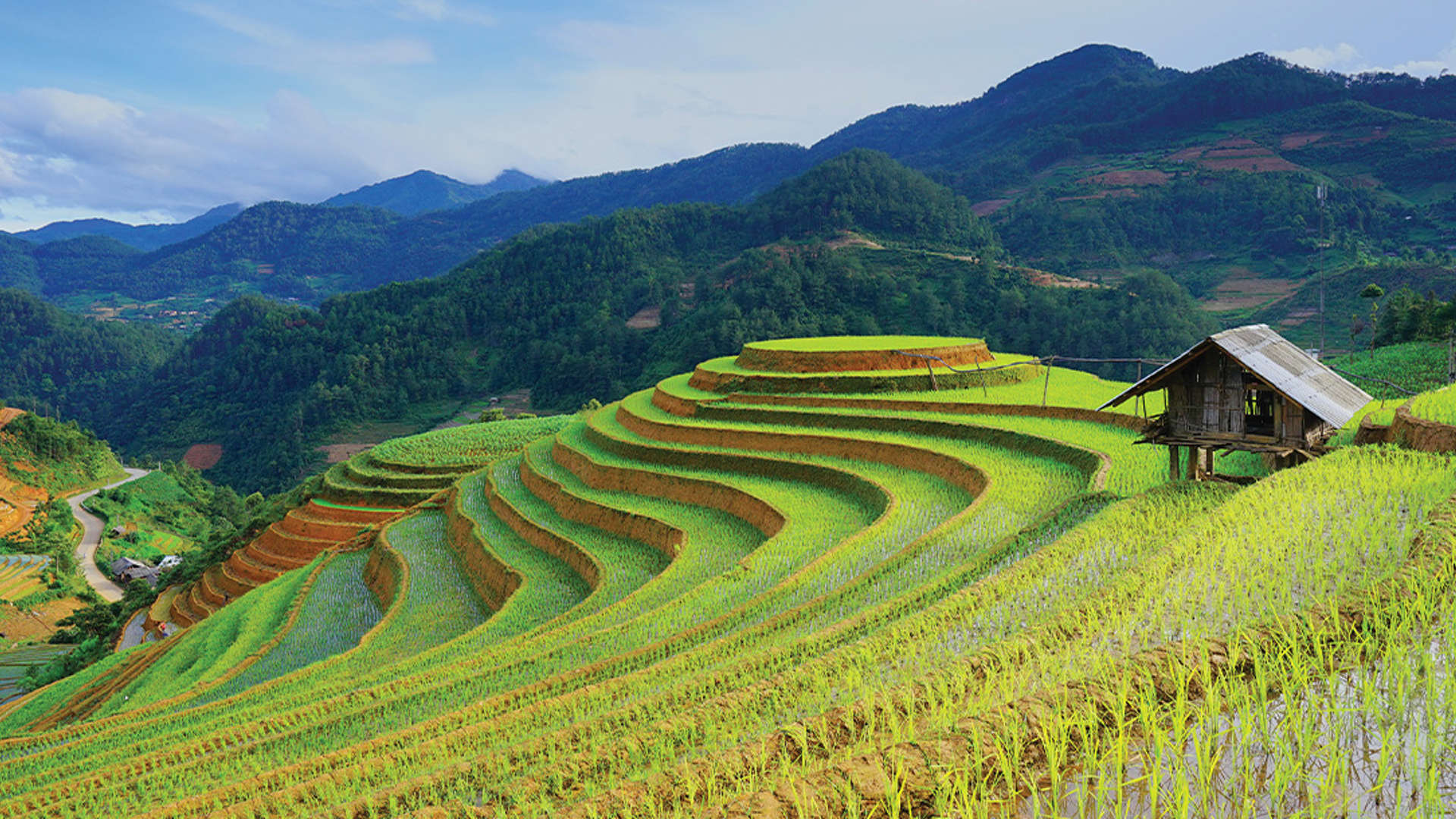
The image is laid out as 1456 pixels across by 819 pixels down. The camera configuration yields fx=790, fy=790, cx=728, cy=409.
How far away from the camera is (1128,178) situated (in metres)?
89.2

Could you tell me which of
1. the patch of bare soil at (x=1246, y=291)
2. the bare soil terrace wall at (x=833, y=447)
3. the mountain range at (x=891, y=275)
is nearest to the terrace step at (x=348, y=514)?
the bare soil terrace wall at (x=833, y=447)

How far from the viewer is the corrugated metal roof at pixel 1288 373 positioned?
966 cm

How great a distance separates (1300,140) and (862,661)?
103m

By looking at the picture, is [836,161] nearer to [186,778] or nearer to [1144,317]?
[1144,317]

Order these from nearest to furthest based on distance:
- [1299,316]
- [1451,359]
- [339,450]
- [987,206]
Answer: [1451,359] → [1299,316] → [339,450] → [987,206]

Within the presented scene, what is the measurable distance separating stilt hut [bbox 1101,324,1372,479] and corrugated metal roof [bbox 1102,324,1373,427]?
1 cm

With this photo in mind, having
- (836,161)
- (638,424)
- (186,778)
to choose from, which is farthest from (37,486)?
(836,161)

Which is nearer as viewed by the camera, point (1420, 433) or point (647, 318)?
point (1420, 433)

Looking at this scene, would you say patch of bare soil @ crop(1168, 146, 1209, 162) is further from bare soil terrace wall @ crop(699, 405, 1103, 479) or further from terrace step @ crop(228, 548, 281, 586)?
terrace step @ crop(228, 548, 281, 586)

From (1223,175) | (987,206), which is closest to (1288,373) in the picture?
(1223,175)

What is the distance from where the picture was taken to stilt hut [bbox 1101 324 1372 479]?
9.89 metres

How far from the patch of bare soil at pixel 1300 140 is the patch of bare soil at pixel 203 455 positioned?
368ft

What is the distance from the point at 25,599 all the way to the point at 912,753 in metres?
42.4

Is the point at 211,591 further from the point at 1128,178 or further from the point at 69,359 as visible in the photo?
the point at 69,359
